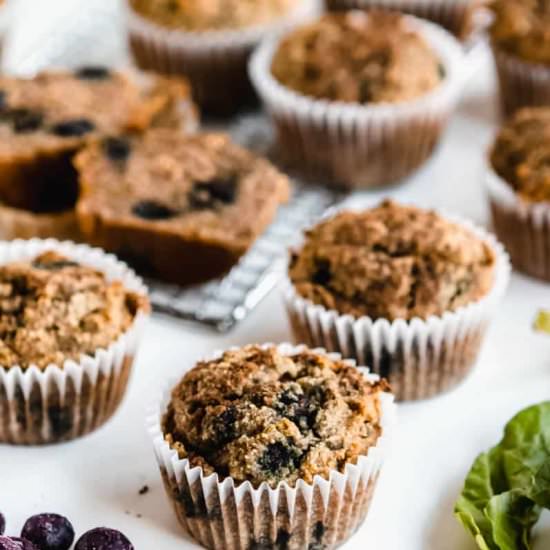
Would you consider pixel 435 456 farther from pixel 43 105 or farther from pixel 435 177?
pixel 43 105

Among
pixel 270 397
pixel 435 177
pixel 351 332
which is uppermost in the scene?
pixel 270 397

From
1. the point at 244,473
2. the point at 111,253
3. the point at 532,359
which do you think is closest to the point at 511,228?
the point at 532,359

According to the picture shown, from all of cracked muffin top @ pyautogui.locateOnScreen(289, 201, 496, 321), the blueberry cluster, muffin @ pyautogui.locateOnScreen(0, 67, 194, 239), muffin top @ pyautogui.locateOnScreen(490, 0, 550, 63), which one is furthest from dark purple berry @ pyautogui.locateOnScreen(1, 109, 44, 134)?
muffin top @ pyautogui.locateOnScreen(490, 0, 550, 63)

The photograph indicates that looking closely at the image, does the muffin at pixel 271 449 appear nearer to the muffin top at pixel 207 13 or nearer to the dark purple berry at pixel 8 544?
the dark purple berry at pixel 8 544

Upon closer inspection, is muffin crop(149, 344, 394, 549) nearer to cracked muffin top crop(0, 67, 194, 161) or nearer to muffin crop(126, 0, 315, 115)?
cracked muffin top crop(0, 67, 194, 161)

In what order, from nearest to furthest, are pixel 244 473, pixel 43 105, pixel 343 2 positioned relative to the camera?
pixel 244 473 < pixel 43 105 < pixel 343 2

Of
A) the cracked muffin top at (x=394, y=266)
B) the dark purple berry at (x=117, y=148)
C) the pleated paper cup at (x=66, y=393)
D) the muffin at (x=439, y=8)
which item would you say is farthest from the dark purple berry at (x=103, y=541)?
the muffin at (x=439, y=8)
